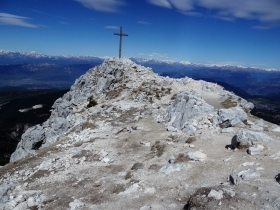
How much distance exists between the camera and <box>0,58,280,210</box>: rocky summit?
11996 mm

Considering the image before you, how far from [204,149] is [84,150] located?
10.7 m

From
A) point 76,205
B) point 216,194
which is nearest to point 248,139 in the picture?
point 216,194

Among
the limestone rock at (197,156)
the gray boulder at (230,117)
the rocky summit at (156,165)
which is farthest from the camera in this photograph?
the gray boulder at (230,117)

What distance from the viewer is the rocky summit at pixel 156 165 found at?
472 inches

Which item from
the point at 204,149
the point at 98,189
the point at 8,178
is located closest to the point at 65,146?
the point at 8,178

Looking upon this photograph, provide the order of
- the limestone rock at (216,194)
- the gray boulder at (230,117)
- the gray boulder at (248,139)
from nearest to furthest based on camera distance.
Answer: the limestone rock at (216,194) → the gray boulder at (248,139) → the gray boulder at (230,117)

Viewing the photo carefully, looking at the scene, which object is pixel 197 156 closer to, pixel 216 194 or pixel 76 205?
pixel 216 194

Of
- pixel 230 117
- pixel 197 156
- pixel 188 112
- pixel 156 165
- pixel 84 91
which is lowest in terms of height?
pixel 156 165

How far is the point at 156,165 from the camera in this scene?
54.5 ft

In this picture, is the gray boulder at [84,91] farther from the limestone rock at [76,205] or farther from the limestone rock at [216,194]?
the limestone rock at [216,194]

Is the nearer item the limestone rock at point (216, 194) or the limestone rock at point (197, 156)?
the limestone rock at point (216, 194)

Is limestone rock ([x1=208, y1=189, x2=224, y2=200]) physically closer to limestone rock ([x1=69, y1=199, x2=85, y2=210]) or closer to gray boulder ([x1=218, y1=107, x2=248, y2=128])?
limestone rock ([x1=69, y1=199, x2=85, y2=210])

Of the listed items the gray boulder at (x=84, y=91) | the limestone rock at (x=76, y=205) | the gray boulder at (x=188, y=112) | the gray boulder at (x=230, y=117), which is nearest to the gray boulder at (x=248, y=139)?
the gray boulder at (x=230, y=117)

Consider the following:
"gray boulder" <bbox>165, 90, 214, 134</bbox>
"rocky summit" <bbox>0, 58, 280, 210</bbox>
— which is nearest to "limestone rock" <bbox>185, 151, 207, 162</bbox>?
"rocky summit" <bbox>0, 58, 280, 210</bbox>
